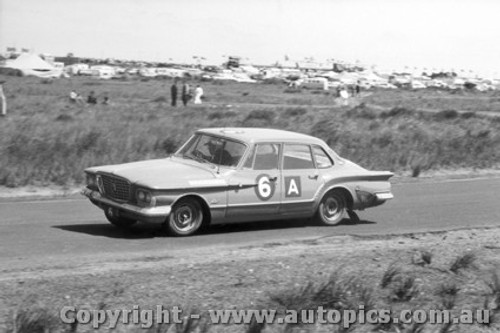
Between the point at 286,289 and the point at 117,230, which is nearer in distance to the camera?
the point at 286,289

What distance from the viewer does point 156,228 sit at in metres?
10.8

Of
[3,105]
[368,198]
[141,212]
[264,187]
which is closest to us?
[141,212]

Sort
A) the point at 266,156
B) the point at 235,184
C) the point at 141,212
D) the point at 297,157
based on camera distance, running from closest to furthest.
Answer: the point at 141,212 → the point at 235,184 → the point at 266,156 → the point at 297,157

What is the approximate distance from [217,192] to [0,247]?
9.18 feet

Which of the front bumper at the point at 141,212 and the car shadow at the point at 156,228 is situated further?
the car shadow at the point at 156,228

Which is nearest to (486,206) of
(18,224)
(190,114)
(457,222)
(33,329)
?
(457,222)

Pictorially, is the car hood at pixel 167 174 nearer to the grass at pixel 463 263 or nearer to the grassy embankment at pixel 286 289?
the grassy embankment at pixel 286 289

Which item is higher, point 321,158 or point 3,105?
point 321,158

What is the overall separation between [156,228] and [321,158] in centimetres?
268

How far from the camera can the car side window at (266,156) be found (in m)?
11.2

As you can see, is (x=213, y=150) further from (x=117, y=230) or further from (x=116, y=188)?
(x=117, y=230)

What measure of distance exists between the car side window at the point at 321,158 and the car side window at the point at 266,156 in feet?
2.25

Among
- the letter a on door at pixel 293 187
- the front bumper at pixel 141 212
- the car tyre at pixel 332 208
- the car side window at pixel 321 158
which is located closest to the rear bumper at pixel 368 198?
the car tyre at pixel 332 208

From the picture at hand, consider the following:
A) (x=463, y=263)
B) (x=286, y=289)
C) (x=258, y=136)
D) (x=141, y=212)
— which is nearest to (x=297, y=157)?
(x=258, y=136)
